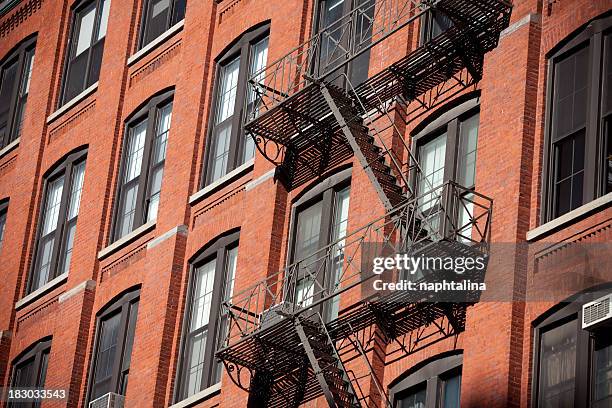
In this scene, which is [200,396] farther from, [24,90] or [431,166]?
[24,90]

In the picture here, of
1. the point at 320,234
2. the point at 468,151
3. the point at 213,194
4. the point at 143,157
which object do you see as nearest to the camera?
the point at 468,151

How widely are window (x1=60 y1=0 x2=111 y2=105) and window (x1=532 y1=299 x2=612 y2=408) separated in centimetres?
1930

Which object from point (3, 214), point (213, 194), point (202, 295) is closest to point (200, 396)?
point (202, 295)

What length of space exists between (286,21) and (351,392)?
370 inches

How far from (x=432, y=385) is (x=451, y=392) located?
0.38m

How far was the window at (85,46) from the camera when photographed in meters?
42.2

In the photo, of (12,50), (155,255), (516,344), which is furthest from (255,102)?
(12,50)

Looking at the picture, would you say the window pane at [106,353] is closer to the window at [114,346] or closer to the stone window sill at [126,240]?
the window at [114,346]

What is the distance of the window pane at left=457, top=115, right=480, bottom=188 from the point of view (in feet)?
92.7

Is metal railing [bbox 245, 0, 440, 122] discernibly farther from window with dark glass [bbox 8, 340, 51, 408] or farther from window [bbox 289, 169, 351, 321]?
window with dark glass [bbox 8, 340, 51, 408]

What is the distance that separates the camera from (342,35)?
32.2m

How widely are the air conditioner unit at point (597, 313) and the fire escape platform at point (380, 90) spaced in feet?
19.6

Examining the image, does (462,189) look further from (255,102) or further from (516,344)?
(255,102)

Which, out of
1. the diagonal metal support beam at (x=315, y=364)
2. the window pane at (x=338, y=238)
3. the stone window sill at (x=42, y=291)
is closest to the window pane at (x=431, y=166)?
the window pane at (x=338, y=238)
